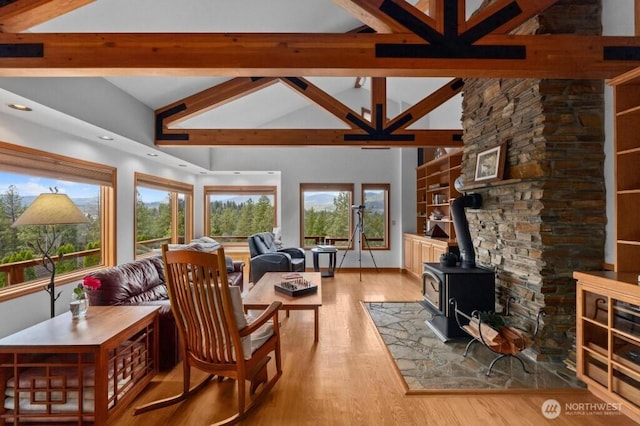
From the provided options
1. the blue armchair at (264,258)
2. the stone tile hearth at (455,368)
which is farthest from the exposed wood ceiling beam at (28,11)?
the blue armchair at (264,258)

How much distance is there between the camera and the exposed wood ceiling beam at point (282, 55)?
2.15 meters

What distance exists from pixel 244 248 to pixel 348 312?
4223mm

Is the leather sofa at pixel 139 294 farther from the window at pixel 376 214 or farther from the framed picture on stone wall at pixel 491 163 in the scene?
the window at pixel 376 214

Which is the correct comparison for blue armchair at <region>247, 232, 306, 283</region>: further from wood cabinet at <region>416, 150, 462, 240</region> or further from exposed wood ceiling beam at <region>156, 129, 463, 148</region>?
wood cabinet at <region>416, 150, 462, 240</region>

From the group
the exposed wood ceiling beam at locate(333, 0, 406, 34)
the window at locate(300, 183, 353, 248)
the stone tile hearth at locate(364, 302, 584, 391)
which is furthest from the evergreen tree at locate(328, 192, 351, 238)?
the exposed wood ceiling beam at locate(333, 0, 406, 34)

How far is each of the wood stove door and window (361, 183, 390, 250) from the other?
335 cm

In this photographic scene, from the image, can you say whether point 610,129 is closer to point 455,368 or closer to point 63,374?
point 455,368

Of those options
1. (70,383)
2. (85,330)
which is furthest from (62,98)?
(70,383)

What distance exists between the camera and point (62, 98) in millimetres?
2852

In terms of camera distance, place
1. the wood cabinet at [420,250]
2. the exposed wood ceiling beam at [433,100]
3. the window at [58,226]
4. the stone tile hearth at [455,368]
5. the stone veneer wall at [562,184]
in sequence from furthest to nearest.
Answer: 1. the wood cabinet at [420,250]
2. the exposed wood ceiling beam at [433,100]
3. the window at [58,226]
4. the stone veneer wall at [562,184]
5. the stone tile hearth at [455,368]

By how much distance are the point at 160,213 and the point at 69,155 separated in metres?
2.49

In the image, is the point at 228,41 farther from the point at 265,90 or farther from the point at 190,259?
the point at 265,90

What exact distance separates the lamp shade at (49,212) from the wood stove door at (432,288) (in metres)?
3.49

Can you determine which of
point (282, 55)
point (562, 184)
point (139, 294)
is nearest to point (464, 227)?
point (562, 184)
